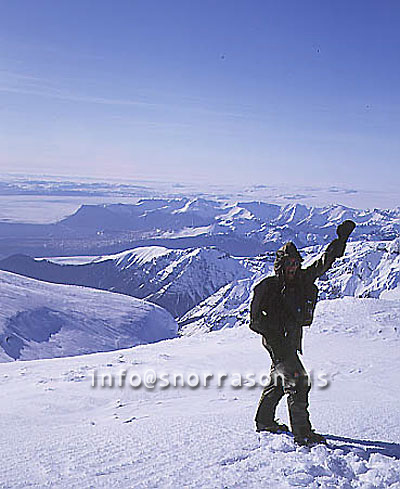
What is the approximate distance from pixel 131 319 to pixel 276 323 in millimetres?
105731

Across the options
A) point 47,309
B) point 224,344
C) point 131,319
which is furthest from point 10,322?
point 224,344

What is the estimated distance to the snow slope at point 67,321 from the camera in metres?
80.4

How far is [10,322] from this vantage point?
8494 cm

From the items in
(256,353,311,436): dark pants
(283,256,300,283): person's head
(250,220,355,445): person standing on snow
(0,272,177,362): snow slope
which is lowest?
(0,272,177,362): snow slope

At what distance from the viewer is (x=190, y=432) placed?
6.33 m

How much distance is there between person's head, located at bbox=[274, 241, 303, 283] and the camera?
569 cm

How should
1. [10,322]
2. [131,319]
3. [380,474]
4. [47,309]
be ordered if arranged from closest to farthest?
[380,474] → [10,322] → [47,309] → [131,319]

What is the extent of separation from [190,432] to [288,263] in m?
2.76

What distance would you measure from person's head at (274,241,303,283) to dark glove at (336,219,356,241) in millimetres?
618

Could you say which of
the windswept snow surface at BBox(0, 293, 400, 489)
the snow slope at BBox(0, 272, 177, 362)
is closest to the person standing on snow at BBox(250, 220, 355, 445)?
the windswept snow surface at BBox(0, 293, 400, 489)

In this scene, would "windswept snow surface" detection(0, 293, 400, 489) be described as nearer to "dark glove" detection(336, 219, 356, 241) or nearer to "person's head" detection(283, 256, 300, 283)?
"person's head" detection(283, 256, 300, 283)

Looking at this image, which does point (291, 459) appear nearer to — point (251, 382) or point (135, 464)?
point (135, 464)

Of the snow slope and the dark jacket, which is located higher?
the dark jacket

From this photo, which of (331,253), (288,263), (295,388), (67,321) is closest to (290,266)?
(288,263)
